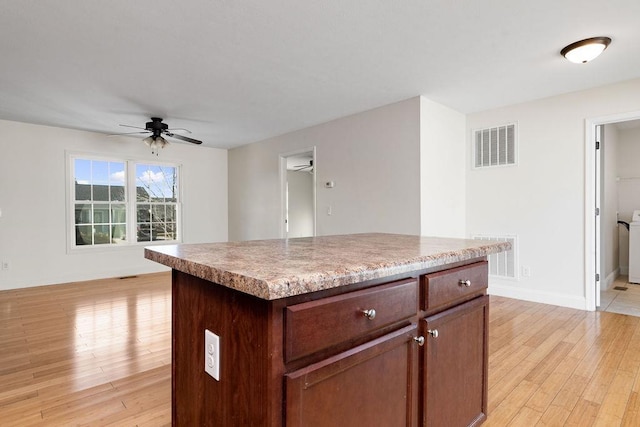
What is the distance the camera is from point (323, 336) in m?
0.86

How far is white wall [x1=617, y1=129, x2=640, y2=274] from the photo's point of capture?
5.24 meters

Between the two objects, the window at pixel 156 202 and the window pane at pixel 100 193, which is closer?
the window pane at pixel 100 193

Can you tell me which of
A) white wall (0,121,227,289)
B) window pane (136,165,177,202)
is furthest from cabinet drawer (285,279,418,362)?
window pane (136,165,177,202)

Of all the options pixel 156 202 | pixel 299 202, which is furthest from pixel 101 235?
pixel 299 202

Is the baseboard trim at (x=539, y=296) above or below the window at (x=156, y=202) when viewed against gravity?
below

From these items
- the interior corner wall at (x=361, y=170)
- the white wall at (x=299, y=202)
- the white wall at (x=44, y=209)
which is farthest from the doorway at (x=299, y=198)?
the white wall at (x=44, y=209)

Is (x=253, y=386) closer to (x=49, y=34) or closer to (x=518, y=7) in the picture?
(x=518, y=7)

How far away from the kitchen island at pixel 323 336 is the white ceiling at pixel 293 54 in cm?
178

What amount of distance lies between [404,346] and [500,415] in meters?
1.21

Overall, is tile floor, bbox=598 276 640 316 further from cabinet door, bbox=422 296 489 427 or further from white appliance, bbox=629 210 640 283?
cabinet door, bbox=422 296 489 427

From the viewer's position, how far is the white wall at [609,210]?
4461mm

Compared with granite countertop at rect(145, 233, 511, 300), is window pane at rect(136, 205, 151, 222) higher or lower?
higher

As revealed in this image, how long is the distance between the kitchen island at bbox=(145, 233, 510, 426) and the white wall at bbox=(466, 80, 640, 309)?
3.12 m

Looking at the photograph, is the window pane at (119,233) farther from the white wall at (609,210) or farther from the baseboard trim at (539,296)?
the white wall at (609,210)
